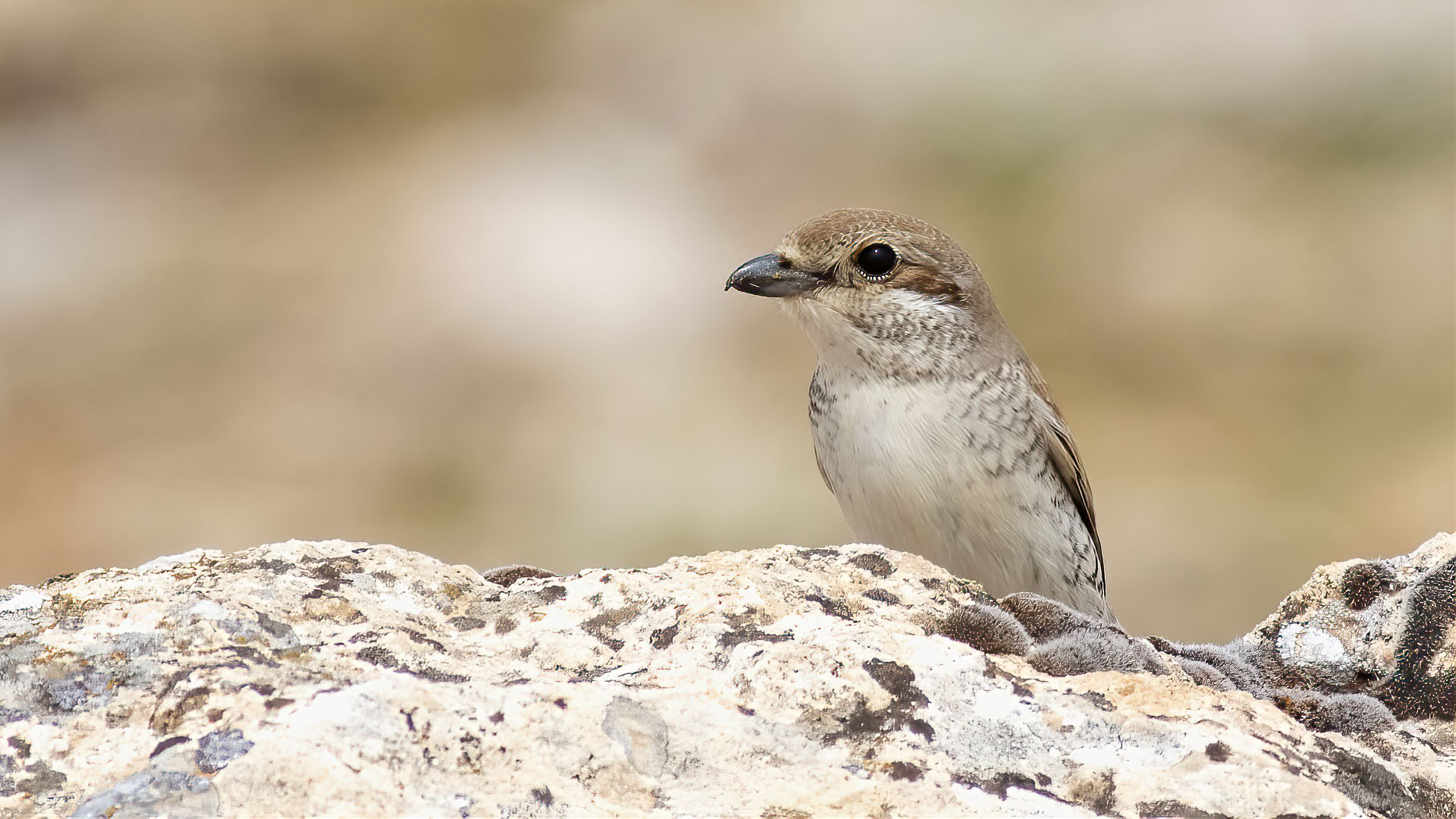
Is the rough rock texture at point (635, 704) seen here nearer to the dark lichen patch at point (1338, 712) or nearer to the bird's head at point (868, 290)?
the dark lichen patch at point (1338, 712)

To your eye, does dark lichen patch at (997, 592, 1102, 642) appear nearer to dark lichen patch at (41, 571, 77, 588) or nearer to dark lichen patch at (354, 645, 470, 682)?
dark lichen patch at (354, 645, 470, 682)

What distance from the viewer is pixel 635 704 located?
2949 millimetres

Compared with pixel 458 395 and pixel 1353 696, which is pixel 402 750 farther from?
pixel 458 395

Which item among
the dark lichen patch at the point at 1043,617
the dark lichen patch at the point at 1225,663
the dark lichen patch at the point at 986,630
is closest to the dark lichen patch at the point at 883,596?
the dark lichen patch at the point at 986,630

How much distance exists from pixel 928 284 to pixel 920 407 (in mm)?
600

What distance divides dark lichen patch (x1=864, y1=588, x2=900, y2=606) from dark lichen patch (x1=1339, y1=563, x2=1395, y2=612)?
1809mm

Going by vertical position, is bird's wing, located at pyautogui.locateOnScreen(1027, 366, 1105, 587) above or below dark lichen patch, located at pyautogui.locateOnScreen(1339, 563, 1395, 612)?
above

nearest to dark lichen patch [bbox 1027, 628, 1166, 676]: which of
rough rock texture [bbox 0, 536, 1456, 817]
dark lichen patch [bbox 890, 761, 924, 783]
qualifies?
rough rock texture [bbox 0, 536, 1456, 817]

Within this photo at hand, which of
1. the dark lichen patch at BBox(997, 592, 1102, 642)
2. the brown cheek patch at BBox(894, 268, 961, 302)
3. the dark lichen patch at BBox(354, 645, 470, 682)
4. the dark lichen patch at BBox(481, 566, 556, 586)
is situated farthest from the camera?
the brown cheek patch at BBox(894, 268, 961, 302)

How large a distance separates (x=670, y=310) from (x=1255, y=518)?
20.8 ft

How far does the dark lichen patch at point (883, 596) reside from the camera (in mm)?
3629

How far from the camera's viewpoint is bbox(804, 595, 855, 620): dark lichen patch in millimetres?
3477

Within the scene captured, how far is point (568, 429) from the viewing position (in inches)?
548

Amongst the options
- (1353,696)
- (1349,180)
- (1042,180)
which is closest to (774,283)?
(1353,696)
